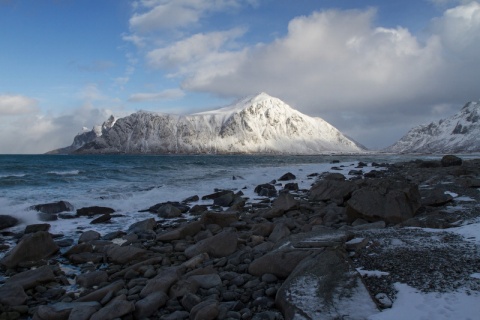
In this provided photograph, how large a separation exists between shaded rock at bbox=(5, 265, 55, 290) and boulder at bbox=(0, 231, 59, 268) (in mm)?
1385

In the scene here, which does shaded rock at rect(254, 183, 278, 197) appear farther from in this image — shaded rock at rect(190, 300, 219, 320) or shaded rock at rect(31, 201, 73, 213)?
shaded rock at rect(190, 300, 219, 320)

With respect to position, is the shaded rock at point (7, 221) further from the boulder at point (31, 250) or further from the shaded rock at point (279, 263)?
the shaded rock at point (279, 263)

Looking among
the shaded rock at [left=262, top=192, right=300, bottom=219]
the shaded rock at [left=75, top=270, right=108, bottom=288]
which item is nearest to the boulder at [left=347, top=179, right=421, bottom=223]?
the shaded rock at [left=262, top=192, right=300, bottom=219]

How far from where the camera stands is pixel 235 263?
28.0 feet

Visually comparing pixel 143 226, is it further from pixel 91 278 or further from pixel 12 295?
pixel 12 295

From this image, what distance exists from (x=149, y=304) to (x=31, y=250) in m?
5.52

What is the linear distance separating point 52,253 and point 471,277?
Result: 10617 mm

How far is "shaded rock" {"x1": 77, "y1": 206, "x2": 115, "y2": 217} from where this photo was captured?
639 inches

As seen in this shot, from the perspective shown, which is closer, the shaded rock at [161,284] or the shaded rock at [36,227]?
the shaded rock at [161,284]

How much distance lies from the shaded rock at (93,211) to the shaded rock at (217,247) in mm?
8482

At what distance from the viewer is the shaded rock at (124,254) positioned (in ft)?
31.1

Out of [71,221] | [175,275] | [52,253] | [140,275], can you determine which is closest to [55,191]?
[71,221]

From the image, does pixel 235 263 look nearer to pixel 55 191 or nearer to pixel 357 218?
pixel 357 218

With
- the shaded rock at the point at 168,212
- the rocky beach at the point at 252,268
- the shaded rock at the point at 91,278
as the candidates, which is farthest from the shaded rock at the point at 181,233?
the shaded rock at the point at 168,212
